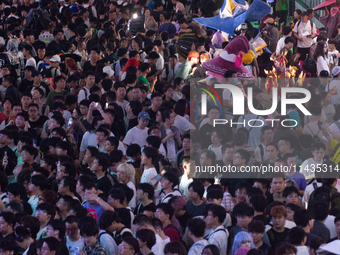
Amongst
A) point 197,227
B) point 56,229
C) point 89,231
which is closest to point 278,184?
point 197,227

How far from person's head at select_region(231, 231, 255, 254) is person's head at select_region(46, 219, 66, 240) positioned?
168 centimetres

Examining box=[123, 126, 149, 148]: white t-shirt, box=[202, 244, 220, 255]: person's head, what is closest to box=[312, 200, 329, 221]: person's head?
box=[202, 244, 220, 255]: person's head

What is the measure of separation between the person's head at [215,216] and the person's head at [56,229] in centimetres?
144

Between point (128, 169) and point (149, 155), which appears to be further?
point (149, 155)

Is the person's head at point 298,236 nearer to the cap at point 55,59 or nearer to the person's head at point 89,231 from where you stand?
the person's head at point 89,231

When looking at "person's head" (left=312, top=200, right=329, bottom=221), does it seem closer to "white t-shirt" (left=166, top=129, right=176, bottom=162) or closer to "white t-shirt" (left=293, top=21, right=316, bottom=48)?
"white t-shirt" (left=166, top=129, right=176, bottom=162)

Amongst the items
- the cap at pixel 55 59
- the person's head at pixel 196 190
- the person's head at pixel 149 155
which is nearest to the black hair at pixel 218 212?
the person's head at pixel 196 190

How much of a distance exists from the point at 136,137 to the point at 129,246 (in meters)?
3.20

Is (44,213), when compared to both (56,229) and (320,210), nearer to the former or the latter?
(56,229)

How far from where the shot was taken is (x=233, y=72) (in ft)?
30.8

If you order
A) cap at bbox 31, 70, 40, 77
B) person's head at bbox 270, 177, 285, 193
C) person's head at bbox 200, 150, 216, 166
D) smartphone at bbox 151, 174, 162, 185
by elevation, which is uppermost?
person's head at bbox 270, 177, 285, 193

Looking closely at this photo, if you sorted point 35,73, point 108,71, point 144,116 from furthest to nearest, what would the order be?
point 108,71 < point 35,73 < point 144,116

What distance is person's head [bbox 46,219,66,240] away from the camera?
586 centimetres

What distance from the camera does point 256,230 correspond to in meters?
5.75
